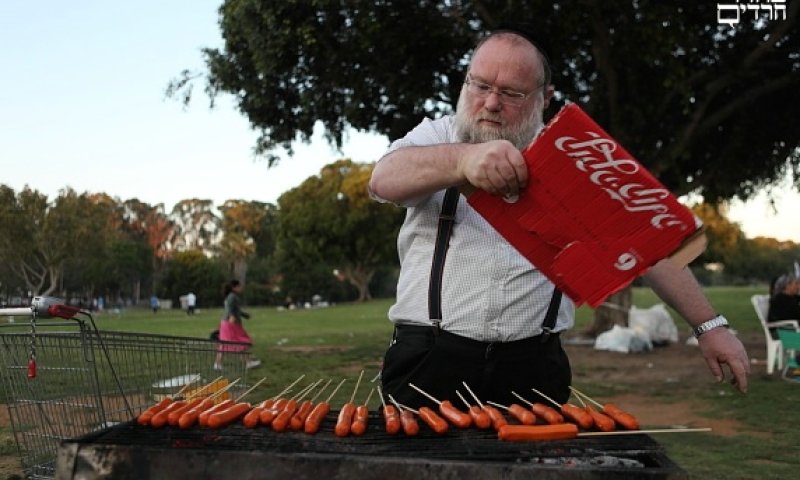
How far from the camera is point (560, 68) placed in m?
16.2

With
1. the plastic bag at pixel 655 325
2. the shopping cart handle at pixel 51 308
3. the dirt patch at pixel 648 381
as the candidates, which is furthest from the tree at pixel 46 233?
the shopping cart handle at pixel 51 308

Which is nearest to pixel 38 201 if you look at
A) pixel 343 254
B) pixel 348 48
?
pixel 343 254

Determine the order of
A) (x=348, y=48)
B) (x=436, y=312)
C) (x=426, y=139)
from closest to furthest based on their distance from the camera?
(x=436, y=312)
(x=426, y=139)
(x=348, y=48)

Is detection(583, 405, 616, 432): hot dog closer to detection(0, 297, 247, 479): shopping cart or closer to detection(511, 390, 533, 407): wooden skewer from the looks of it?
detection(511, 390, 533, 407): wooden skewer

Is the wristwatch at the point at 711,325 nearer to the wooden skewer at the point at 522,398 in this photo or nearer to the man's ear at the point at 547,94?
the wooden skewer at the point at 522,398

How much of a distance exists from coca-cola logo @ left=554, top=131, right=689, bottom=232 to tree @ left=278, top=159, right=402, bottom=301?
5996 cm

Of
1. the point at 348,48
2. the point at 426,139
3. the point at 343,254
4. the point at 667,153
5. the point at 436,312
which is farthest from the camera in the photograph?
the point at 343,254

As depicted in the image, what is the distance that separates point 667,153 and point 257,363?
9462mm

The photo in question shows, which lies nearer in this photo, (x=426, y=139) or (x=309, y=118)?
(x=426, y=139)

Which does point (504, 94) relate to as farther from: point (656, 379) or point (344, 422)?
point (656, 379)

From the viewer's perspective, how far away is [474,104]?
2674mm

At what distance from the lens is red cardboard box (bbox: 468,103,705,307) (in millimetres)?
2182

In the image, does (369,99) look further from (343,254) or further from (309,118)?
(343,254)

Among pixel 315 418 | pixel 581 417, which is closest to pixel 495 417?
pixel 581 417
